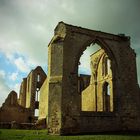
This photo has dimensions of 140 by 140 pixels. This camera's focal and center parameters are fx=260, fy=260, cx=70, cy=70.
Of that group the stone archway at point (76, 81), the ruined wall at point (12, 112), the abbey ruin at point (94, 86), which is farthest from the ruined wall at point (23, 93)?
the stone archway at point (76, 81)

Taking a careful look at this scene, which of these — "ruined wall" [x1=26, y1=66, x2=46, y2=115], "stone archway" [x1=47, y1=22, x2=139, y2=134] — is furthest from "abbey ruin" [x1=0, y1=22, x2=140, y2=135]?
"ruined wall" [x1=26, y1=66, x2=46, y2=115]

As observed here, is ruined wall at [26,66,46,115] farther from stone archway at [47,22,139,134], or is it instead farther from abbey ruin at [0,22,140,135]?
stone archway at [47,22,139,134]

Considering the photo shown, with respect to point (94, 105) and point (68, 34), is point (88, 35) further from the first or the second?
point (94, 105)

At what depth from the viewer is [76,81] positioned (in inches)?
629

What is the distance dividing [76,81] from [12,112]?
17766 millimetres

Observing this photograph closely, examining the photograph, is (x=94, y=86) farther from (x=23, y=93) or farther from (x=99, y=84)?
(x=23, y=93)

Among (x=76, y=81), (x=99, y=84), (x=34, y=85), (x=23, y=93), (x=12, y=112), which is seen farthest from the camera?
(x=23, y=93)

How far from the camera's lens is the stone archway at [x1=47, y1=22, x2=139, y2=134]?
15.2 metres

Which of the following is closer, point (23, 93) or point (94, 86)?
point (94, 86)

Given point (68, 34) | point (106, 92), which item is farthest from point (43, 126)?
point (68, 34)

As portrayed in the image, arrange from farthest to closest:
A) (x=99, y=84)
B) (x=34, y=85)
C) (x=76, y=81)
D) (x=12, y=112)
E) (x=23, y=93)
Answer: (x=23, y=93)
(x=34, y=85)
(x=12, y=112)
(x=99, y=84)
(x=76, y=81)

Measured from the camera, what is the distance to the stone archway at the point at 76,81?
15.2m

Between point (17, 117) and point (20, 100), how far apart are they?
28.0ft

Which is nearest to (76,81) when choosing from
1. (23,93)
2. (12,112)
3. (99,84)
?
(99,84)
